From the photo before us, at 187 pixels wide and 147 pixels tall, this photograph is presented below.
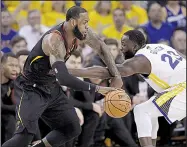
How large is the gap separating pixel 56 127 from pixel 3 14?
4052mm

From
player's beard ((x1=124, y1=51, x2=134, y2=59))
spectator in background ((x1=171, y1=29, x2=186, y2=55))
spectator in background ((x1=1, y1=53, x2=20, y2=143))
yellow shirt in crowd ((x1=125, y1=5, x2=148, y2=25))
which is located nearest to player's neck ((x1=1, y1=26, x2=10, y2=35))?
spectator in background ((x1=1, y1=53, x2=20, y2=143))

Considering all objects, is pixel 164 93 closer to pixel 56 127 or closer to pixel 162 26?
pixel 56 127

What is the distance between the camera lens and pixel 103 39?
10.6m

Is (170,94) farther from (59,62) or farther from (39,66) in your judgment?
(59,62)

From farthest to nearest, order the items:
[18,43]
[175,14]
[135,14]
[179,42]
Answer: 1. [135,14]
2. [175,14]
3. [179,42]
4. [18,43]

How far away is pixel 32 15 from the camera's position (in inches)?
441

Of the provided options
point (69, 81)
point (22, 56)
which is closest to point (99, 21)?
point (22, 56)

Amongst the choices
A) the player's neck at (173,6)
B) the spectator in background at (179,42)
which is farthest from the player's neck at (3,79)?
the player's neck at (173,6)

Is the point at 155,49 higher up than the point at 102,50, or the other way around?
the point at 102,50

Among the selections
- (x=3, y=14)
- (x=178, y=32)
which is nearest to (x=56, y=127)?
(x=3, y=14)

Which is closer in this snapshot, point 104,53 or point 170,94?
point 104,53

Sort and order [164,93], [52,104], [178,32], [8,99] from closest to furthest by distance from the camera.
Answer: [52,104], [164,93], [8,99], [178,32]

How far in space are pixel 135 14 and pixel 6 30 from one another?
3.03 metres

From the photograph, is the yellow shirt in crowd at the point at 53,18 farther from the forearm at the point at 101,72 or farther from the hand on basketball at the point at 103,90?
the hand on basketball at the point at 103,90
